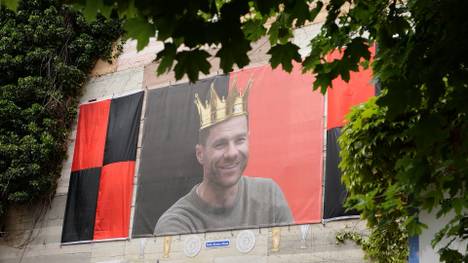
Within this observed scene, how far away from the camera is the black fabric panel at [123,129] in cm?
1642

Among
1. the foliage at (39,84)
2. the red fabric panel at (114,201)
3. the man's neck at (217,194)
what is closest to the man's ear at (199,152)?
the man's neck at (217,194)

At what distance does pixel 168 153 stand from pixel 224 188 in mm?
1779

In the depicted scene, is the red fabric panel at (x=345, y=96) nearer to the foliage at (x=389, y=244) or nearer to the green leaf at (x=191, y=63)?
the foliage at (x=389, y=244)

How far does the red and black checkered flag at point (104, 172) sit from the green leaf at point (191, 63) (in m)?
12.3

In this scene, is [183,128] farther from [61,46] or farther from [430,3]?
[430,3]

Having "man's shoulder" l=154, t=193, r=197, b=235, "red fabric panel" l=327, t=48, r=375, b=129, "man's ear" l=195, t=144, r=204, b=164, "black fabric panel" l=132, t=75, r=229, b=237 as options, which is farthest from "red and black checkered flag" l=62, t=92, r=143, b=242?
"red fabric panel" l=327, t=48, r=375, b=129

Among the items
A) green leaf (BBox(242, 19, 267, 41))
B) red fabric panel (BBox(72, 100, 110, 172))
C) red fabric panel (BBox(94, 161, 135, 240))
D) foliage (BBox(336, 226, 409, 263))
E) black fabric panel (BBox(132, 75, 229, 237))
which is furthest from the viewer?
red fabric panel (BBox(72, 100, 110, 172))

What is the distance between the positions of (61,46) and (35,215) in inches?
181

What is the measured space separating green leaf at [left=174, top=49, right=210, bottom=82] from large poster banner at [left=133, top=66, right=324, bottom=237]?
32.2ft

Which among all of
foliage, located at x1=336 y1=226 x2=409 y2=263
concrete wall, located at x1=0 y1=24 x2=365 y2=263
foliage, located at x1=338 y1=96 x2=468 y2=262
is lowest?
foliage, located at x1=338 y1=96 x2=468 y2=262

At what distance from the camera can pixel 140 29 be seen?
12.6ft

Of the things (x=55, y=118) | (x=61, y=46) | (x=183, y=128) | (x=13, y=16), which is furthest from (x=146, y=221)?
(x=13, y=16)

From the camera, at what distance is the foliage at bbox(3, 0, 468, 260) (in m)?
3.77

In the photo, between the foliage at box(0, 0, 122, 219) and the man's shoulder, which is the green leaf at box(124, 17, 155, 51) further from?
the foliage at box(0, 0, 122, 219)
